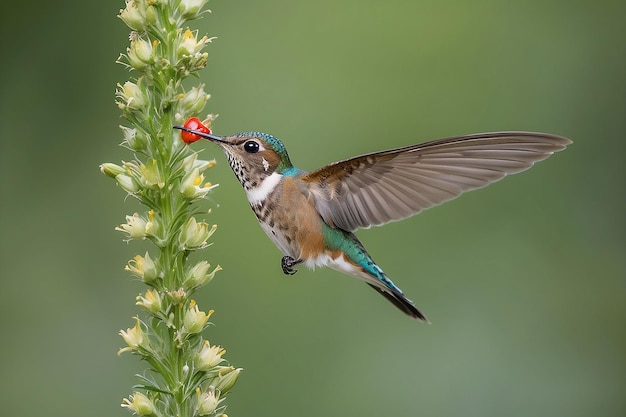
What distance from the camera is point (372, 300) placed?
691cm

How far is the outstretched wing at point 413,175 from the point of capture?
4.29 metres

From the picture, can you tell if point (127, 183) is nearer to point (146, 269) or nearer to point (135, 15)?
point (146, 269)

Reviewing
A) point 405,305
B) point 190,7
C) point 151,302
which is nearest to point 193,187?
point 151,302

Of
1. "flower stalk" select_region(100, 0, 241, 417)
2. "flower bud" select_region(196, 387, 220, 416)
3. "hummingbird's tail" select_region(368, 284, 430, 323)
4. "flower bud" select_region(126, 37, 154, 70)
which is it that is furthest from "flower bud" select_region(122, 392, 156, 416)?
"hummingbird's tail" select_region(368, 284, 430, 323)

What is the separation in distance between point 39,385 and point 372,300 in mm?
2602

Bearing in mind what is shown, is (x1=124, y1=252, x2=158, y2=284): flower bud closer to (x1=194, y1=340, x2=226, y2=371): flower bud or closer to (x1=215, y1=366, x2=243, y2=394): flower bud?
(x1=194, y1=340, x2=226, y2=371): flower bud

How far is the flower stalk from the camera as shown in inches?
140

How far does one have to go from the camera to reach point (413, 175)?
4914 millimetres

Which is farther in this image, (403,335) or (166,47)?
(403,335)

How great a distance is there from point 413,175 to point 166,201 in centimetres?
174

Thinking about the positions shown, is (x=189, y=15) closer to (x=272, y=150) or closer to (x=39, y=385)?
(x=272, y=150)

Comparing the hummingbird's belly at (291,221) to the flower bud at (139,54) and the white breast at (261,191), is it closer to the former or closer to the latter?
the white breast at (261,191)

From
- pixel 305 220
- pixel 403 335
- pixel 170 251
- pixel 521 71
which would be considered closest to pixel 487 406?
pixel 403 335

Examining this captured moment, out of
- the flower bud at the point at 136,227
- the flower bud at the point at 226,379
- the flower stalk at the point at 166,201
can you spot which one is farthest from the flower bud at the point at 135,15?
the flower bud at the point at 226,379
